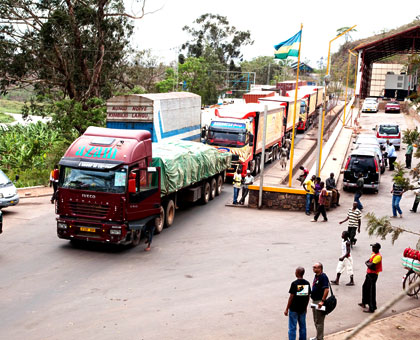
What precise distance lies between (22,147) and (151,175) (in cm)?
2030

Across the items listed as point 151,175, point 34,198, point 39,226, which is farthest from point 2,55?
point 151,175

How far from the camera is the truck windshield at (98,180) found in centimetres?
1426

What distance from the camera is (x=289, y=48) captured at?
22922 millimetres

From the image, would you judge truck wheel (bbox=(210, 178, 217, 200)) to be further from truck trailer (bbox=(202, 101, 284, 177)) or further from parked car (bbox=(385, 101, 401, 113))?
parked car (bbox=(385, 101, 401, 113))

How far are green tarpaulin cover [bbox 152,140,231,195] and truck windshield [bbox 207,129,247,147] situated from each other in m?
3.01

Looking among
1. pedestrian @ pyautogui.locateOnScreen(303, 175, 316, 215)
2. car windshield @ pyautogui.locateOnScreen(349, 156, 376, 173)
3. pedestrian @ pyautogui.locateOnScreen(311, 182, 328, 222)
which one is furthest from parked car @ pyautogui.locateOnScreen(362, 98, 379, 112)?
pedestrian @ pyautogui.locateOnScreen(311, 182, 328, 222)

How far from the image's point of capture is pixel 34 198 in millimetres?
22234

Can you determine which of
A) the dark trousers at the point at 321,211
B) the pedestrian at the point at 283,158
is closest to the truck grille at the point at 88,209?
the dark trousers at the point at 321,211

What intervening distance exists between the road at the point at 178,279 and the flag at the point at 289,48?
775 centimetres

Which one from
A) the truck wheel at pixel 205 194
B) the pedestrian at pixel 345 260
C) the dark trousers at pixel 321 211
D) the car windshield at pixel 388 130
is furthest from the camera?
the car windshield at pixel 388 130

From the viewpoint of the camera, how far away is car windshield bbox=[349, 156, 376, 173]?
23.8 meters

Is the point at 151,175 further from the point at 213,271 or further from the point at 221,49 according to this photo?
the point at 221,49

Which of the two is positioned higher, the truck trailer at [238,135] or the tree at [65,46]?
the tree at [65,46]

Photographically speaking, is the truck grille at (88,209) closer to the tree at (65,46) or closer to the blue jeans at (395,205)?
the blue jeans at (395,205)
